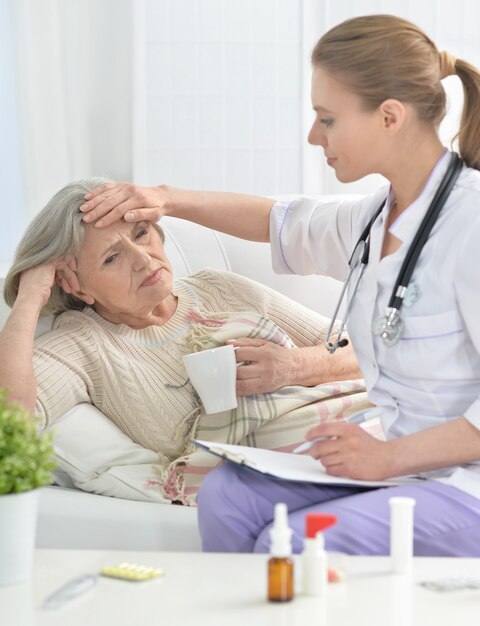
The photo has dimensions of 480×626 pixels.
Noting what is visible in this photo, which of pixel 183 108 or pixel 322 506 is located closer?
pixel 322 506

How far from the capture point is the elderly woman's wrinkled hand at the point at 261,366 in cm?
214

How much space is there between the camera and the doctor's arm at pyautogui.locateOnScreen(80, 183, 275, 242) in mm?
2174

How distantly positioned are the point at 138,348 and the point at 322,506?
0.72 metres

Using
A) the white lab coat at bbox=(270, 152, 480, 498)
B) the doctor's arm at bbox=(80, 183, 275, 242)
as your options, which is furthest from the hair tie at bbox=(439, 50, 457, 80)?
the doctor's arm at bbox=(80, 183, 275, 242)

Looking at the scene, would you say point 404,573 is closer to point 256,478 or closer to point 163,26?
point 256,478

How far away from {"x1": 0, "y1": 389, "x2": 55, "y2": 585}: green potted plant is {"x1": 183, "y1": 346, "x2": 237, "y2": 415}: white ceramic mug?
0.68m

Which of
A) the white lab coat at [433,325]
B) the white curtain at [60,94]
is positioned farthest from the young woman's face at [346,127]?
the white curtain at [60,94]

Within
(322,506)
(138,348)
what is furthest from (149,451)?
(322,506)

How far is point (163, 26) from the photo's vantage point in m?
3.69

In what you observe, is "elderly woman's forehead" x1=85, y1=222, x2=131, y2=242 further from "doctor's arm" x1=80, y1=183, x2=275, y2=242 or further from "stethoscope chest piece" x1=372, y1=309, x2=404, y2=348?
"stethoscope chest piece" x1=372, y1=309, x2=404, y2=348

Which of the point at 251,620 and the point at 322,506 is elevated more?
the point at 251,620

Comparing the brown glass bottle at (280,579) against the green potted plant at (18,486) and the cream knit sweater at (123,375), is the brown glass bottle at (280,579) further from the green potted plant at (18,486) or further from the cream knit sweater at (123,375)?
the cream knit sweater at (123,375)

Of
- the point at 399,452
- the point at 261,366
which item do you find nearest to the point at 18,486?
the point at 399,452

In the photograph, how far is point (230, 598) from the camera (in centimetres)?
130
